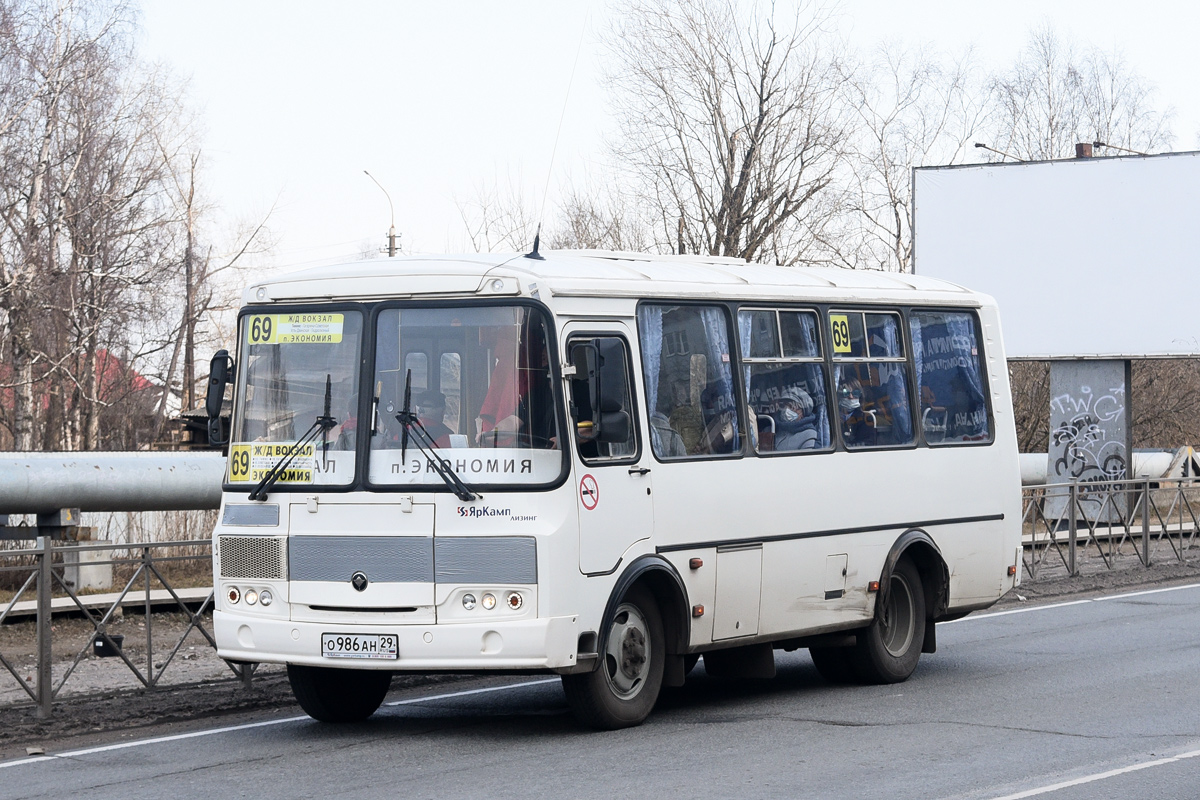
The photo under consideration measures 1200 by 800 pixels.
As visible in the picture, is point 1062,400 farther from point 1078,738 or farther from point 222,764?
point 222,764

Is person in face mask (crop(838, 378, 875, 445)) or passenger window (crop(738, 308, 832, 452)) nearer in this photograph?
passenger window (crop(738, 308, 832, 452))

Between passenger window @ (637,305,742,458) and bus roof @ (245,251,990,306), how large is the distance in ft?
0.51

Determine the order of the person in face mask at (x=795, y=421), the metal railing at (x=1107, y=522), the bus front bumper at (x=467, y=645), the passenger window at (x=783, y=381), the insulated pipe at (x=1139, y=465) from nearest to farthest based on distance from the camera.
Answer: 1. the bus front bumper at (x=467, y=645)
2. the passenger window at (x=783, y=381)
3. the person in face mask at (x=795, y=421)
4. the metal railing at (x=1107, y=522)
5. the insulated pipe at (x=1139, y=465)

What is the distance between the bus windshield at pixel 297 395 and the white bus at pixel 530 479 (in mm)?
15

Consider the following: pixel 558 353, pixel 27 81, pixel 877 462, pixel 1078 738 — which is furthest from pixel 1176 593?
pixel 27 81

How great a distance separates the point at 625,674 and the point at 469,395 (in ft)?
6.44

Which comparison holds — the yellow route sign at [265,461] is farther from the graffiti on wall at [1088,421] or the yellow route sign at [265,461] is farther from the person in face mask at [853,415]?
the graffiti on wall at [1088,421]

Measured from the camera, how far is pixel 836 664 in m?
11.8

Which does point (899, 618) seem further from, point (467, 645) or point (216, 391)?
point (216, 391)

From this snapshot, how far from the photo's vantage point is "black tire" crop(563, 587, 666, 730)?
9195 mm

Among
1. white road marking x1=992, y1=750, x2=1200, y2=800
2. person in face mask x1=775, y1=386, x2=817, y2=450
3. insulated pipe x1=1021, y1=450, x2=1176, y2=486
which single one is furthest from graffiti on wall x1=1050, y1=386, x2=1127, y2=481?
white road marking x1=992, y1=750, x2=1200, y2=800

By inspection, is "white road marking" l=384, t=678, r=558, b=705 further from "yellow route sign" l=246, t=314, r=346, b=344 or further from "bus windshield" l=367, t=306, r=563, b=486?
"yellow route sign" l=246, t=314, r=346, b=344

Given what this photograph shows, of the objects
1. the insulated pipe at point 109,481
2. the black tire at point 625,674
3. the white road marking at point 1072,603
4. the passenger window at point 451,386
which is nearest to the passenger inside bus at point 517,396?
the passenger window at point 451,386

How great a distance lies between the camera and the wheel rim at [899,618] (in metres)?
11.9
